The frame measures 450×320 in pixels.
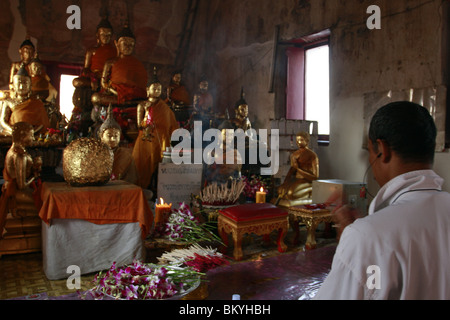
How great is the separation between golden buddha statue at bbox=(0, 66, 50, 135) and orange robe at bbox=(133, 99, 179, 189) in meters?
1.43

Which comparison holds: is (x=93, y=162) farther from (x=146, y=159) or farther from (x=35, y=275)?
(x=146, y=159)

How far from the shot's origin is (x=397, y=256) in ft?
2.81

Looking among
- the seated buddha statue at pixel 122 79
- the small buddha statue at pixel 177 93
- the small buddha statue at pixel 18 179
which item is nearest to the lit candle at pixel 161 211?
the small buddha statue at pixel 18 179

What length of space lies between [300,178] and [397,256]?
170 inches

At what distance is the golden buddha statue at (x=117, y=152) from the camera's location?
429 centimetres

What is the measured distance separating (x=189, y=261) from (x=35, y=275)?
143cm

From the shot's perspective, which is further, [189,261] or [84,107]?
[84,107]

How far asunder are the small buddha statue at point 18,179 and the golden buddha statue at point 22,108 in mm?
1710

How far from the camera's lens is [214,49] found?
34.7 feet

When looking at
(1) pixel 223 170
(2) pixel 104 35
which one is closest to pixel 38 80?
(2) pixel 104 35

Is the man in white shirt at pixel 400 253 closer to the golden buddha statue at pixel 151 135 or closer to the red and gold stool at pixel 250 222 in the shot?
the red and gold stool at pixel 250 222

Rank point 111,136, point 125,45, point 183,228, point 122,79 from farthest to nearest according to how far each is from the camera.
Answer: point 125,45 < point 122,79 < point 111,136 < point 183,228

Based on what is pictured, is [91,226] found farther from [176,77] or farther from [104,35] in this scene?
[176,77]
